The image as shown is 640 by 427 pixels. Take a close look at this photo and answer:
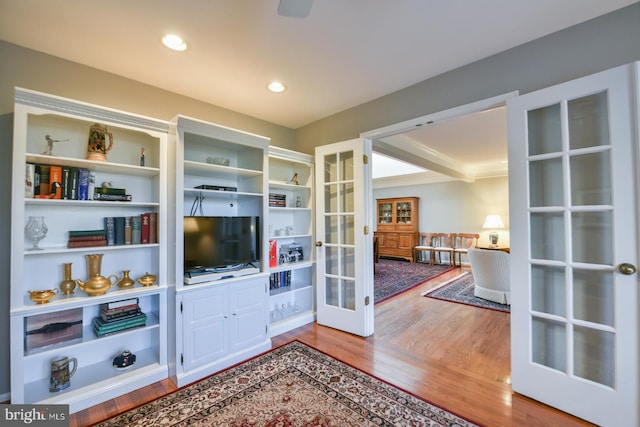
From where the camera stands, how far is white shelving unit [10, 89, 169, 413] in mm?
1687

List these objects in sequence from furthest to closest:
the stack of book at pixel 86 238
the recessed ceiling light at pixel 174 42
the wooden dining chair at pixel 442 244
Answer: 1. the wooden dining chair at pixel 442 244
2. the stack of book at pixel 86 238
3. the recessed ceiling light at pixel 174 42

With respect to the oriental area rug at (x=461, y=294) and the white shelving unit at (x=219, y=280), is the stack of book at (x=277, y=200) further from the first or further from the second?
the oriental area rug at (x=461, y=294)

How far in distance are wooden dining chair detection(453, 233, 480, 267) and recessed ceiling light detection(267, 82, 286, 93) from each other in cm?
591

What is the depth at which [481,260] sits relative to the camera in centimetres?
400

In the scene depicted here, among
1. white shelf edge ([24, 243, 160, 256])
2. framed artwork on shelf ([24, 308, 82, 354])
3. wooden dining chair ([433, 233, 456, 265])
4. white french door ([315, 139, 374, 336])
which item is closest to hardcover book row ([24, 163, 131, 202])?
white shelf edge ([24, 243, 160, 256])

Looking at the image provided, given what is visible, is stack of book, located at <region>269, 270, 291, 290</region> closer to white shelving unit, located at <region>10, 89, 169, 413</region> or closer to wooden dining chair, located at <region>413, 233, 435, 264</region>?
white shelving unit, located at <region>10, 89, 169, 413</region>

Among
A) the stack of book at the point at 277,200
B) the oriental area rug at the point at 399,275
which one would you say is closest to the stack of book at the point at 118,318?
the stack of book at the point at 277,200

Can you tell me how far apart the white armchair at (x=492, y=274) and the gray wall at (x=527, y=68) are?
257cm

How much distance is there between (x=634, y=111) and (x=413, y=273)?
4.92 meters

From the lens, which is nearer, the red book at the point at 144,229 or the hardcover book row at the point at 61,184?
the hardcover book row at the point at 61,184

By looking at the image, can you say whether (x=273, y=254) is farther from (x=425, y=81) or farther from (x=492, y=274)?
(x=492, y=274)

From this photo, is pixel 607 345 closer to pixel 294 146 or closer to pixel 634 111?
pixel 634 111

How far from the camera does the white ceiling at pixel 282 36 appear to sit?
159 cm

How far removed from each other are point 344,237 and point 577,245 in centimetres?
192
